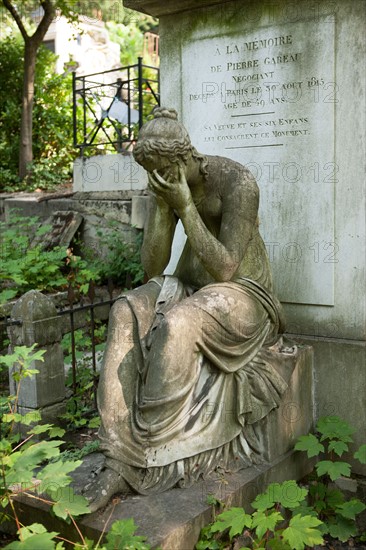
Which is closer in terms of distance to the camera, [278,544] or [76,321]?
[278,544]

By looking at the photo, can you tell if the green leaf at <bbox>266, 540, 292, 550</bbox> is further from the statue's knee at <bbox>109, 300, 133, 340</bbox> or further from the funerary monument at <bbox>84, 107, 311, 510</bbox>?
the statue's knee at <bbox>109, 300, 133, 340</bbox>

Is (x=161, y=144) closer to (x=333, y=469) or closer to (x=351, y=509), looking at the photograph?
(x=333, y=469)

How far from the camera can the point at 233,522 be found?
286cm

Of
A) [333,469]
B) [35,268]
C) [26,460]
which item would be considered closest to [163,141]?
[26,460]

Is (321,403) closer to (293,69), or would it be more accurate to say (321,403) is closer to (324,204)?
(324,204)

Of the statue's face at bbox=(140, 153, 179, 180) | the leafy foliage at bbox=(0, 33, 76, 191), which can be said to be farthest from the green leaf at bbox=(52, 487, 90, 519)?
the leafy foliage at bbox=(0, 33, 76, 191)

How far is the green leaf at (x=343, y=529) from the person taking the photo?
3547 millimetres

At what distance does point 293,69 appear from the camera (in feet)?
13.4

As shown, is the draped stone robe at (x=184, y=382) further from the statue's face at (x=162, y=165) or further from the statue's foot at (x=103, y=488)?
the statue's face at (x=162, y=165)

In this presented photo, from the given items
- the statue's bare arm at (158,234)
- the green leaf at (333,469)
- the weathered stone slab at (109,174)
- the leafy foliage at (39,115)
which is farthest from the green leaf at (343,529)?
the leafy foliage at (39,115)

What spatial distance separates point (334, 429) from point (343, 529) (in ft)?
1.89

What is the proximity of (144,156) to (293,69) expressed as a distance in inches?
58.6

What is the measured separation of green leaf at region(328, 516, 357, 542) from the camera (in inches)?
140

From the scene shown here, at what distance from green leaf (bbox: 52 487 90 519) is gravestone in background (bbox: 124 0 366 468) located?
193 centimetres
